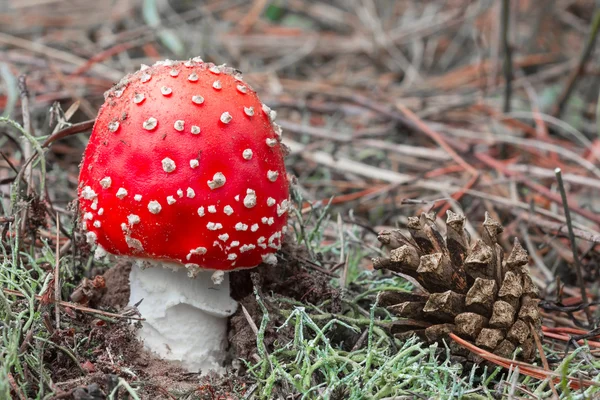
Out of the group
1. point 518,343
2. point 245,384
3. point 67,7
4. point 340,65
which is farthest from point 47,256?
point 67,7

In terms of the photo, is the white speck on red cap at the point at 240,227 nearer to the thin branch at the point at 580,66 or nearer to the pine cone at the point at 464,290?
the pine cone at the point at 464,290

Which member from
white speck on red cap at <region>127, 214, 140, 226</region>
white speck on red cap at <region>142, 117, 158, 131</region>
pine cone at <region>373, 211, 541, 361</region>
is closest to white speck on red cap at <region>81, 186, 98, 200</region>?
white speck on red cap at <region>127, 214, 140, 226</region>

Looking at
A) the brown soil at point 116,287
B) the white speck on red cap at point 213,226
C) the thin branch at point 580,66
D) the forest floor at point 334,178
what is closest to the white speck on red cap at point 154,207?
the white speck on red cap at point 213,226

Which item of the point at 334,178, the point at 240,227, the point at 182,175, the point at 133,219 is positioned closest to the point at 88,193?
the point at 133,219

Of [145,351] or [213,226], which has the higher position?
[213,226]

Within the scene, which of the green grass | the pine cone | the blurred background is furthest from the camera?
the blurred background

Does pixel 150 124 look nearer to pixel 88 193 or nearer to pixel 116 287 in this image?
pixel 88 193

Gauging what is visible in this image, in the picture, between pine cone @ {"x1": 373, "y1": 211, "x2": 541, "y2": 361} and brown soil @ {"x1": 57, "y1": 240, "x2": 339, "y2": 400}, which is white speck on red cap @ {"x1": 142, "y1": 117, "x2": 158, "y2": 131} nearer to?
brown soil @ {"x1": 57, "y1": 240, "x2": 339, "y2": 400}

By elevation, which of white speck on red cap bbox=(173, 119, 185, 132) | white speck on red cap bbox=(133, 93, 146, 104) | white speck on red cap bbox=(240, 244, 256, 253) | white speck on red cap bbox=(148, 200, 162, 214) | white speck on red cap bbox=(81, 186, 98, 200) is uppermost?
white speck on red cap bbox=(133, 93, 146, 104)
